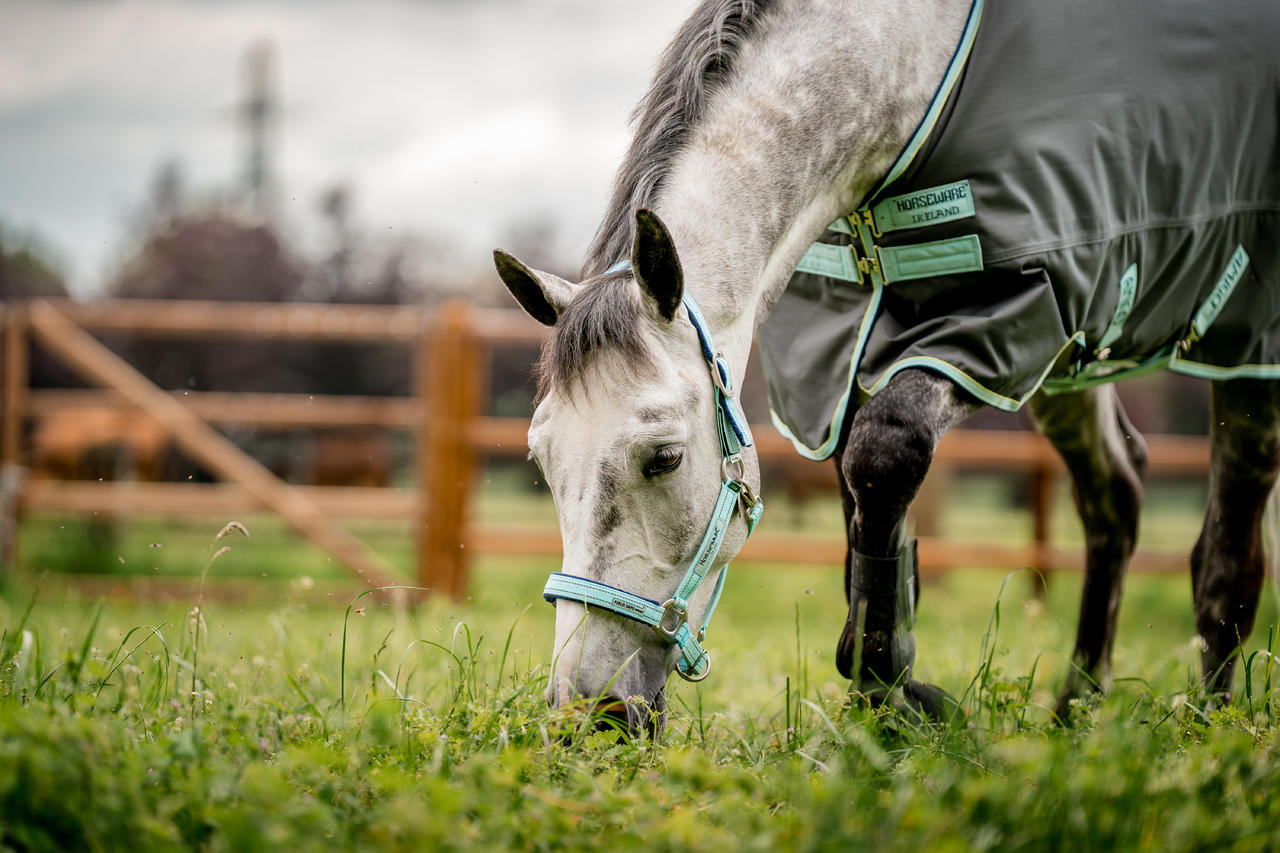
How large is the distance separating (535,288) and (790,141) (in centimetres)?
65

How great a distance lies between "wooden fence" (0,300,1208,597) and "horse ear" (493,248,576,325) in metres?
3.61

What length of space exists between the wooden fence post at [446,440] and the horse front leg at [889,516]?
4.14m

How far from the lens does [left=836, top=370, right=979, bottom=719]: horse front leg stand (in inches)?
77.3

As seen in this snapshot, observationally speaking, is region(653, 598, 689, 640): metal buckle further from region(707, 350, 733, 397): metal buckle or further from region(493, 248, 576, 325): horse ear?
region(493, 248, 576, 325): horse ear

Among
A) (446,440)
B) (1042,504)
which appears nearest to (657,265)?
(446,440)

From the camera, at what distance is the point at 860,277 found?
2.32 m

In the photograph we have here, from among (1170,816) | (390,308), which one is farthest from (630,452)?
(390,308)

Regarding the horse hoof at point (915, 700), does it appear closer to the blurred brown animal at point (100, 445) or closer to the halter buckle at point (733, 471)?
the halter buckle at point (733, 471)

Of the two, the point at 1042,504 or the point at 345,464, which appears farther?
the point at 345,464

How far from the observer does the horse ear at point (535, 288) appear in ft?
6.43

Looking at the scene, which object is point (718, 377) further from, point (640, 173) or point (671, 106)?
point (671, 106)

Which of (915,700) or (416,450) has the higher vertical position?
(416,450)

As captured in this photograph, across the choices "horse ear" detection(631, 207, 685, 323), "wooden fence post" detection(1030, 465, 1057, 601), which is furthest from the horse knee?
"wooden fence post" detection(1030, 465, 1057, 601)

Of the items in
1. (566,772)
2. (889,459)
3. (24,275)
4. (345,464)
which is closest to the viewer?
(566,772)
